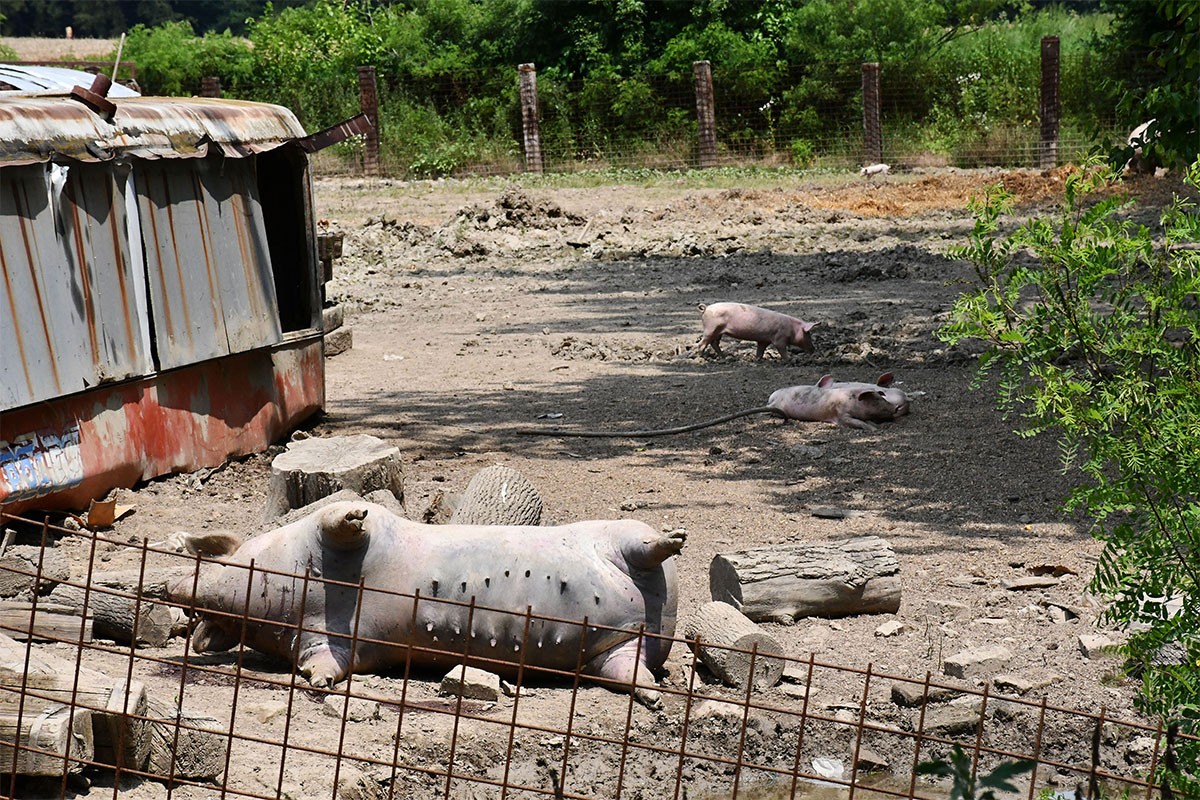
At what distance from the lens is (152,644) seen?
5.27 m

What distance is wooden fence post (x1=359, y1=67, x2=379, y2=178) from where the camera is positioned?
2589 cm

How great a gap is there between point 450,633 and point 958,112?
73.5 feet

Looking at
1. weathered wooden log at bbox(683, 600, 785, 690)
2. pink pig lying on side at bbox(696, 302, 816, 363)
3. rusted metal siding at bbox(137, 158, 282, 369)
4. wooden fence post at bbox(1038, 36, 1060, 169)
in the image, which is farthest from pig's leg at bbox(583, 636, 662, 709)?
wooden fence post at bbox(1038, 36, 1060, 169)

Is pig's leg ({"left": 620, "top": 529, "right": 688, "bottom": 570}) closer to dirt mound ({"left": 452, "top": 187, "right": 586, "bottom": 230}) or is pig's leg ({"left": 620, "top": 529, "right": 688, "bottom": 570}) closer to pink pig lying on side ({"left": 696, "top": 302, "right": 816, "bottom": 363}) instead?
pink pig lying on side ({"left": 696, "top": 302, "right": 816, "bottom": 363})

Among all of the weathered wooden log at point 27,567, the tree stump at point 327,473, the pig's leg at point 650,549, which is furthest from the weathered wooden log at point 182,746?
the tree stump at point 327,473

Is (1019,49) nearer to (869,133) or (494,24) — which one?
(869,133)

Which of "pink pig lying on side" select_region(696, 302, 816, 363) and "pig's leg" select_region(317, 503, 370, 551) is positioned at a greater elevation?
"pig's leg" select_region(317, 503, 370, 551)

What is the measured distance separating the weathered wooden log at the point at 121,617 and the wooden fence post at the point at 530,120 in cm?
2105

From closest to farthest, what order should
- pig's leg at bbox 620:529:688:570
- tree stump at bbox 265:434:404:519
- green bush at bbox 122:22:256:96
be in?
pig's leg at bbox 620:529:688:570 → tree stump at bbox 265:434:404:519 → green bush at bbox 122:22:256:96

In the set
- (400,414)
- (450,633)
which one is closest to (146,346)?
(400,414)

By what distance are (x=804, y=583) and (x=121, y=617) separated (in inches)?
106

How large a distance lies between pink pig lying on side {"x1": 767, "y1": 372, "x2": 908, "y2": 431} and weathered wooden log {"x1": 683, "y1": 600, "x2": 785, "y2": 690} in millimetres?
3837

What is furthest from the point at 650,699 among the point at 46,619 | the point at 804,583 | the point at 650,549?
the point at 46,619

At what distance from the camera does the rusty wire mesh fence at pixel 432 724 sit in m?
3.83
